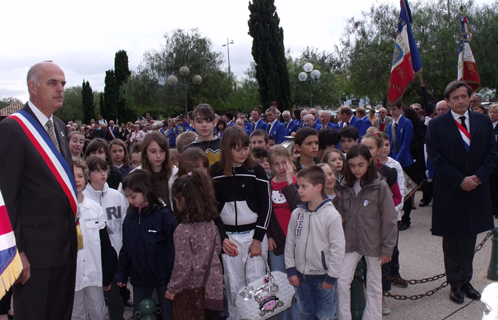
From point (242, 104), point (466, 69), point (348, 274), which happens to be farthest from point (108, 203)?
point (242, 104)

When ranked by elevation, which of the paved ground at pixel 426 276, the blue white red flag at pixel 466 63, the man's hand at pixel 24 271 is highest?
the blue white red flag at pixel 466 63

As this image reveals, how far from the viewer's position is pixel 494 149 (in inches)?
162

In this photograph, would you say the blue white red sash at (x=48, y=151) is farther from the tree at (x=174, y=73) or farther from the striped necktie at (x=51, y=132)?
the tree at (x=174, y=73)

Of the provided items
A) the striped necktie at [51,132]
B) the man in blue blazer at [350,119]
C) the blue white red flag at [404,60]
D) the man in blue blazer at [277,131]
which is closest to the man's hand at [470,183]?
the blue white red flag at [404,60]

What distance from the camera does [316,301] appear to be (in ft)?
11.0

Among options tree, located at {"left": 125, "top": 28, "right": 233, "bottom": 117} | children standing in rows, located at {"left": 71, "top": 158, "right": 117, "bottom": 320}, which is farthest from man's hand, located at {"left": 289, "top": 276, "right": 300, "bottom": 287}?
tree, located at {"left": 125, "top": 28, "right": 233, "bottom": 117}

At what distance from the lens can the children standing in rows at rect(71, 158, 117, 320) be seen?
137 inches

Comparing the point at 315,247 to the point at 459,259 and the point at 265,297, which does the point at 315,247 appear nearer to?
the point at 265,297

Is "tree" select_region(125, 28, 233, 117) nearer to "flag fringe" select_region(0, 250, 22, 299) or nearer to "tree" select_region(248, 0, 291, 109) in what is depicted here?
"tree" select_region(248, 0, 291, 109)

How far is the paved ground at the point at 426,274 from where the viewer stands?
3807mm

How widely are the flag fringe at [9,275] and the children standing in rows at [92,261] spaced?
1.48m

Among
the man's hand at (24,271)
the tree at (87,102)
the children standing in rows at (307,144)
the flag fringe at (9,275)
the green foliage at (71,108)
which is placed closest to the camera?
the flag fringe at (9,275)

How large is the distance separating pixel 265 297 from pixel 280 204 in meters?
0.97

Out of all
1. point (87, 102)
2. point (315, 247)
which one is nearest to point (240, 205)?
point (315, 247)
